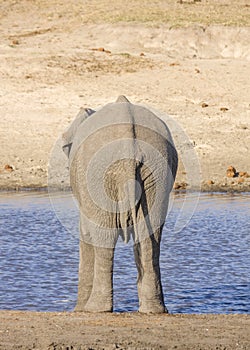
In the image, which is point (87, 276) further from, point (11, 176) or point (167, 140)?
point (11, 176)

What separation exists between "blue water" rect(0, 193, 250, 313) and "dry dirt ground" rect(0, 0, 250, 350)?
3.28 feet

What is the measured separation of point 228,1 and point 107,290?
21909 millimetres

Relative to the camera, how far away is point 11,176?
14750mm

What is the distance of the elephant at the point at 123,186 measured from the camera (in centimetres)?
679

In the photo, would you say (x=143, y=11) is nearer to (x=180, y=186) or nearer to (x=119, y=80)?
(x=119, y=80)

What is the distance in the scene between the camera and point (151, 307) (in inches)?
279

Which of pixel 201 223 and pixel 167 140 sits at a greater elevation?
pixel 167 140

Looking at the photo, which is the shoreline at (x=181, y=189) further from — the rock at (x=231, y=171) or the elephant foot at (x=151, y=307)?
the elephant foot at (x=151, y=307)

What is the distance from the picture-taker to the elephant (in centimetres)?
679

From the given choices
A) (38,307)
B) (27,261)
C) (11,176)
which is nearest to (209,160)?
(11,176)

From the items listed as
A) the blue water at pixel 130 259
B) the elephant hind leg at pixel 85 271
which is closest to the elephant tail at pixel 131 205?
the elephant hind leg at pixel 85 271

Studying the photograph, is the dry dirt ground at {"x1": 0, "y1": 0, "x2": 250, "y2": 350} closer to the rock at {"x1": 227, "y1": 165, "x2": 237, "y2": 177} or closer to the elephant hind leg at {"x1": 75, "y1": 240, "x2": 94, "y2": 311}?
the rock at {"x1": 227, "y1": 165, "x2": 237, "y2": 177}

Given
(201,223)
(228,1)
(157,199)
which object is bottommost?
(201,223)

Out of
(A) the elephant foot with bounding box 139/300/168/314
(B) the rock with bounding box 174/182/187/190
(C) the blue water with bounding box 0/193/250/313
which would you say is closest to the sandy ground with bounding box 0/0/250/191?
(B) the rock with bounding box 174/182/187/190
